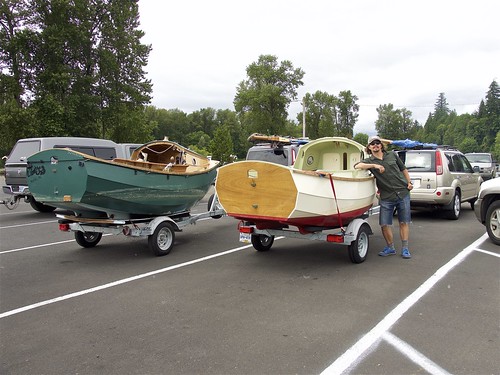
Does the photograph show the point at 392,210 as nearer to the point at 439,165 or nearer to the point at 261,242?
the point at 261,242

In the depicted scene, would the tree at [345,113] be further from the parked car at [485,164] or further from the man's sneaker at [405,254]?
the man's sneaker at [405,254]

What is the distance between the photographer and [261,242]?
24.2 ft

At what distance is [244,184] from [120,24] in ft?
101

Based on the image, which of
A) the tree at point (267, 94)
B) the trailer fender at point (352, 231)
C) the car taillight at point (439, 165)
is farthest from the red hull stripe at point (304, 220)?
the tree at point (267, 94)

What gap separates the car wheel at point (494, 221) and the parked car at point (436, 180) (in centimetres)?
248

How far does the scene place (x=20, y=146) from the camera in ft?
42.0

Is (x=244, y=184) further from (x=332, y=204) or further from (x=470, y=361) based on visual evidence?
(x=470, y=361)

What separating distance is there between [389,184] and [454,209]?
16.0ft

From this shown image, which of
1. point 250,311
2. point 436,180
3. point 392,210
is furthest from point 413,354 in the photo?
point 436,180

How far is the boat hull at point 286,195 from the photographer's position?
5.47 m

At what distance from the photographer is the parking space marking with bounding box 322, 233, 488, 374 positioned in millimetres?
A: 3328

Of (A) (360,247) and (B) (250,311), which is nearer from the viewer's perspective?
(B) (250,311)

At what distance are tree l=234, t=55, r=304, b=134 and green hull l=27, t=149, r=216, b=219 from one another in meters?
53.5

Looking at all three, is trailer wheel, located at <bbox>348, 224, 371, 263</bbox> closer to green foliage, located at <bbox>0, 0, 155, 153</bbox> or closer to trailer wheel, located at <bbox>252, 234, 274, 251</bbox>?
trailer wheel, located at <bbox>252, 234, 274, 251</bbox>
